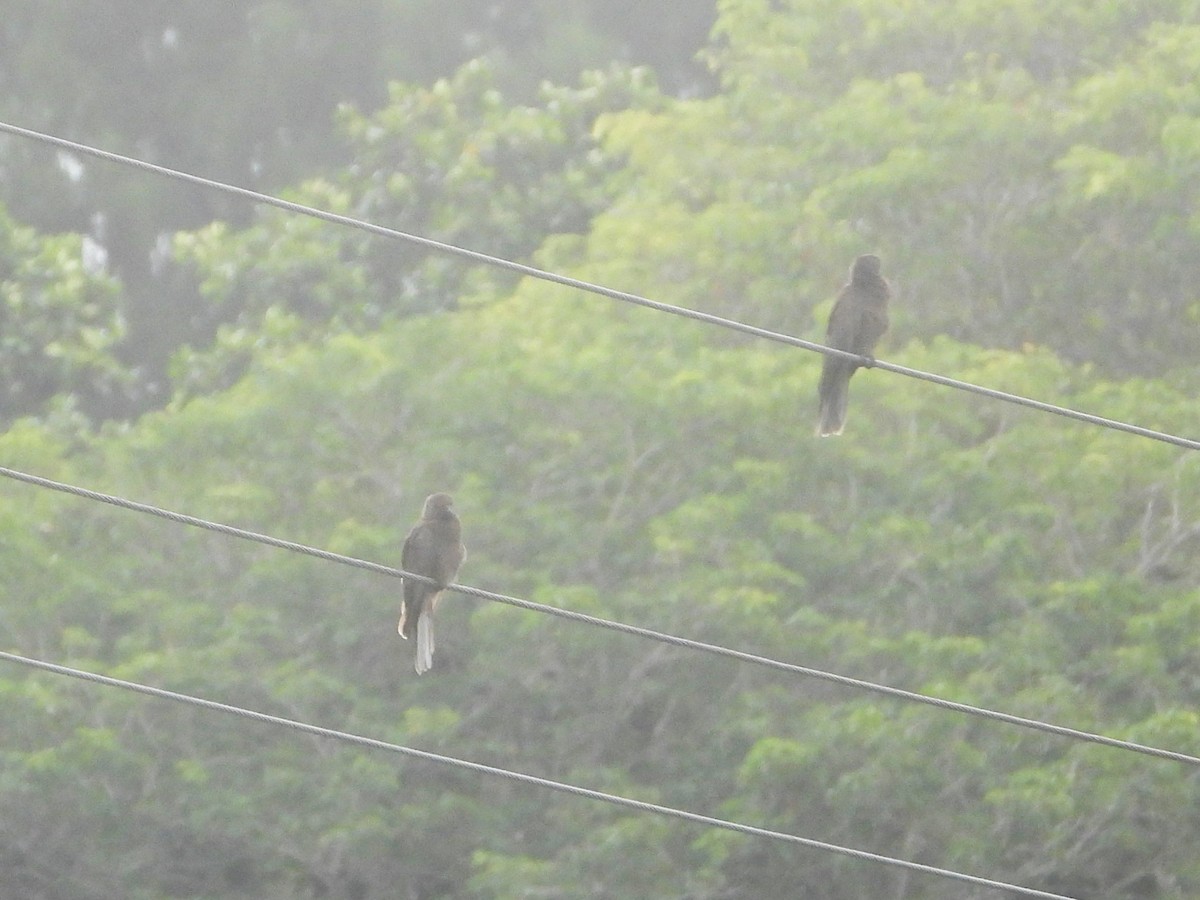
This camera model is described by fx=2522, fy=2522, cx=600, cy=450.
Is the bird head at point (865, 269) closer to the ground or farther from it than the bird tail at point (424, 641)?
farther from it

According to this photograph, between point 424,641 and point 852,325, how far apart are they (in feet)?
5.60

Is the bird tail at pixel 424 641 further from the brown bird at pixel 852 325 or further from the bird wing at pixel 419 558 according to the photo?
the brown bird at pixel 852 325

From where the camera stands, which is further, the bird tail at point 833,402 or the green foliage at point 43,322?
the green foliage at point 43,322

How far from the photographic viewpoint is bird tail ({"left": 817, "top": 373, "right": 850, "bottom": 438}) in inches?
302

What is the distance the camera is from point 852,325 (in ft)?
25.2

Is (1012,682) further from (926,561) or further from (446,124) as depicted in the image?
(446,124)

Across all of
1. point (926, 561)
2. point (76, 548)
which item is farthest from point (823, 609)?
point (76, 548)

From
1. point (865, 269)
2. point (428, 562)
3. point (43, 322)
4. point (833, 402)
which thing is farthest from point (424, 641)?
point (43, 322)

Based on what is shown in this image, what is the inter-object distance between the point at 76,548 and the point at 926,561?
4.35m

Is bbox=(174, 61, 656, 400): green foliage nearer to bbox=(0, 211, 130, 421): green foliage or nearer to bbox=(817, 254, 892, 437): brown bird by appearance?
bbox=(0, 211, 130, 421): green foliage

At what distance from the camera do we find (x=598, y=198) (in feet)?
55.1

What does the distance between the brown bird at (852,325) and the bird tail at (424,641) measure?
1408mm

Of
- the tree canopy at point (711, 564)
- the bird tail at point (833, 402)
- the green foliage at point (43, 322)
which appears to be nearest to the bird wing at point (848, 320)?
the bird tail at point (833, 402)

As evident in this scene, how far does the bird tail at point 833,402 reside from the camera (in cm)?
768
